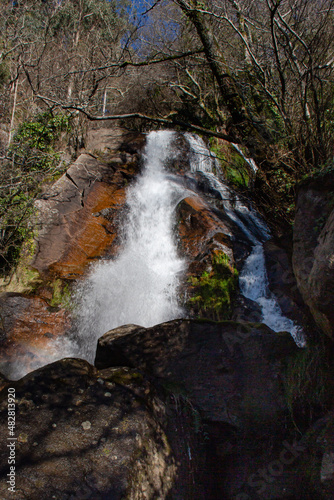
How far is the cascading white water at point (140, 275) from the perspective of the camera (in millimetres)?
6355

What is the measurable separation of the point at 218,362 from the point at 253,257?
12.8ft

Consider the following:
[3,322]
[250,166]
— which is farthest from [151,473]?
[250,166]

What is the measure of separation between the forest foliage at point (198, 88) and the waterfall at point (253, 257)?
550 millimetres

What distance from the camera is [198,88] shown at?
41.1ft

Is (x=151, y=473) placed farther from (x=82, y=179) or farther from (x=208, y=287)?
(x=82, y=179)

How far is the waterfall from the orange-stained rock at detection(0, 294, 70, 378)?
3767 mm

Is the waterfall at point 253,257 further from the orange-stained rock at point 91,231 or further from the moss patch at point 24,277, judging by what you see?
the moss patch at point 24,277

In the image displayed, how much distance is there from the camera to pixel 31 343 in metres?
5.79

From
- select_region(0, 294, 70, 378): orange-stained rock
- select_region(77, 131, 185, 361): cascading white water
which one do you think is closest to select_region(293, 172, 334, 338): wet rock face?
select_region(77, 131, 185, 361): cascading white water

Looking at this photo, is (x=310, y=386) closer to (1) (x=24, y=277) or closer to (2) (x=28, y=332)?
(2) (x=28, y=332)

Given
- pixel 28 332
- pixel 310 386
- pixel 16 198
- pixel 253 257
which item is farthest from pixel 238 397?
pixel 16 198

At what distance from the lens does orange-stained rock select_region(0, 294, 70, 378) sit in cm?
548

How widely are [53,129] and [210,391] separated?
8.96 metres

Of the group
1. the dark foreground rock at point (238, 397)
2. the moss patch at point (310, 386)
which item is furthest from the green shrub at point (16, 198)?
the moss patch at point (310, 386)
